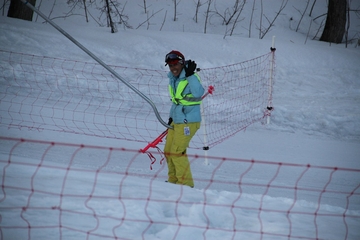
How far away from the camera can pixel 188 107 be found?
593cm

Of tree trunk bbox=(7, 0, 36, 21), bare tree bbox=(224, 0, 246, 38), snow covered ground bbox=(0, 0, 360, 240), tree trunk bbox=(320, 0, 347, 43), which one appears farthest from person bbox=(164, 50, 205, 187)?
tree trunk bbox=(320, 0, 347, 43)

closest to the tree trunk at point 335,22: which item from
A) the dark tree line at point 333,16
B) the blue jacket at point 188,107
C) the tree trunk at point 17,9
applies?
the dark tree line at point 333,16

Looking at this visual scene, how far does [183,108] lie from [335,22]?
10.0 m

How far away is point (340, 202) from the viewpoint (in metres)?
6.14

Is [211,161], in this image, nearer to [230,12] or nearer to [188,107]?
[188,107]

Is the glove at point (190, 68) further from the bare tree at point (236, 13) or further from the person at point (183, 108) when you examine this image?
the bare tree at point (236, 13)

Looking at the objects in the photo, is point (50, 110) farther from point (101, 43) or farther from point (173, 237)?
point (173, 237)

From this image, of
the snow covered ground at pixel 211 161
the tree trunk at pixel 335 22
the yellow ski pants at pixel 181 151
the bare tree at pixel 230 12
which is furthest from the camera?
the bare tree at pixel 230 12

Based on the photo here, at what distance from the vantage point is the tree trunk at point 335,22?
1376 cm

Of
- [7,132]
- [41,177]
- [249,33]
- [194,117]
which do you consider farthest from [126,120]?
[249,33]

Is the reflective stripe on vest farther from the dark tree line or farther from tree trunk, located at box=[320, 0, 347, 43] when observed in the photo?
tree trunk, located at box=[320, 0, 347, 43]

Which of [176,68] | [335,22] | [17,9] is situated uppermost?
[335,22]

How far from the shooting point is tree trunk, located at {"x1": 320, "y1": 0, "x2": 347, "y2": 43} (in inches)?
542

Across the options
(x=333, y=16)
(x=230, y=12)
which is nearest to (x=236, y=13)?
(x=230, y=12)
